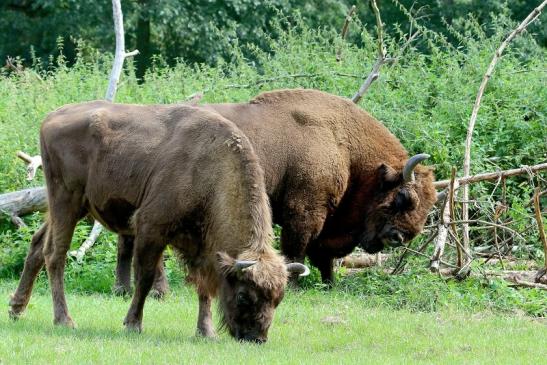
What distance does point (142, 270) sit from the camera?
29.2 feet

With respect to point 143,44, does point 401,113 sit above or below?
above

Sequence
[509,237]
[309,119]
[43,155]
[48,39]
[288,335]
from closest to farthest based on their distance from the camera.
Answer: [288,335] < [43,155] < [309,119] < [509,237] < [48,39]

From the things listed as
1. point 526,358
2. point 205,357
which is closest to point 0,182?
point 205,357

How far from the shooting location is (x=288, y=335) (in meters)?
9.19

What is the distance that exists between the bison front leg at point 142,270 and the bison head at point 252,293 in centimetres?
73

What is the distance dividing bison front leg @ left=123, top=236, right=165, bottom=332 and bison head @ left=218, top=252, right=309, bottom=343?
2.41 feet

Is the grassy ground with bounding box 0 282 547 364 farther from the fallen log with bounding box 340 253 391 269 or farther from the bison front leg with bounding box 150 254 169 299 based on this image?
the fallen log with bounding box 340 253 391 269

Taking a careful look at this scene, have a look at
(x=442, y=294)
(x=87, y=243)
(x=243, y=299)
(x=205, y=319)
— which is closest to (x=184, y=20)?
(x=87, y=243)

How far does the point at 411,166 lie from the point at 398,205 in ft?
1.71

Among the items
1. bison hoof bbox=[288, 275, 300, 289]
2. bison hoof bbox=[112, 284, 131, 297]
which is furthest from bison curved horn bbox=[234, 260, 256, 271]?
bison hoof bbox=[288, 275, 300, 289]

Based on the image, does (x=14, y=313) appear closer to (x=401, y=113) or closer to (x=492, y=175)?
(x=492, y=175)

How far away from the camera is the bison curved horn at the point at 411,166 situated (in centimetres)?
1146

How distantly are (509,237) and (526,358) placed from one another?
512 centimetres

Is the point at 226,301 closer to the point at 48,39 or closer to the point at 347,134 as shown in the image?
the point at 347,134
